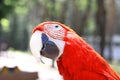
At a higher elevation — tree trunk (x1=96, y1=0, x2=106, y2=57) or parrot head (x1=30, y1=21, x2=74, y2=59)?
parrot head (x1=30, y1=21, x2=74, y2=59)

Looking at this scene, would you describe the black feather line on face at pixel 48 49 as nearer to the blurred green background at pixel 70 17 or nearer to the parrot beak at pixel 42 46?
the parrot beak at pixel 42 46

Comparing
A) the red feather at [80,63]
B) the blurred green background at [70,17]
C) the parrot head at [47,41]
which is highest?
the parrot head at [47,41]

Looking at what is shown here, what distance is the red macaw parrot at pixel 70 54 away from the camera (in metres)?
3.77

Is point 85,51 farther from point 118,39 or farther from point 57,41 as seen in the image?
point 118,39

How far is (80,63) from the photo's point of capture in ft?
12.3

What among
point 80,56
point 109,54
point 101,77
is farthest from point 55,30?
point 109,54

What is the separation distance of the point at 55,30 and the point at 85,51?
357 millimetres

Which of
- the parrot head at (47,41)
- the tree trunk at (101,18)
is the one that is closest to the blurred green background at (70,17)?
the tree trunk at (101,18)

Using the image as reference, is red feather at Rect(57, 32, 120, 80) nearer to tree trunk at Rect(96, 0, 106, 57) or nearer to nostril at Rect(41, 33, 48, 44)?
nostril at Rect(41, 33, 48, 44)

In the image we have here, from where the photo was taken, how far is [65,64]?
381cm

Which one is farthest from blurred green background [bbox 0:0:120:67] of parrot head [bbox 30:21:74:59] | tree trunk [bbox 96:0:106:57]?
parrot head [bbox 30:21:74:59]

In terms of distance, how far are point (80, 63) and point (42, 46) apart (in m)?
0.37

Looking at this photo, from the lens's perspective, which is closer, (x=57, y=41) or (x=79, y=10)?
(x=57, y=41)

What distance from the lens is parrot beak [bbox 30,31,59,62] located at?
3.78m
